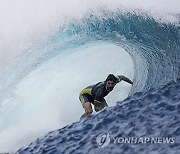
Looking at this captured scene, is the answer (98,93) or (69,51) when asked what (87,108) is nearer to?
(98,93)

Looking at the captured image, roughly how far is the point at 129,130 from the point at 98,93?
546 mm

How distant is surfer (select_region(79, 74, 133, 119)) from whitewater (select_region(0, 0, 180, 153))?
7 cm

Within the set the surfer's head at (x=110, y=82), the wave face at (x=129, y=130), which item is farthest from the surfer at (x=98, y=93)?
the wave face at (x=129, y=130)

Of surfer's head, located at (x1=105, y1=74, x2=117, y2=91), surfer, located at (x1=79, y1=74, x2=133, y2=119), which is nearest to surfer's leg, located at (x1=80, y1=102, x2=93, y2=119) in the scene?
surfer, located at (x1=79, y1=74, x2=133, y2=119)

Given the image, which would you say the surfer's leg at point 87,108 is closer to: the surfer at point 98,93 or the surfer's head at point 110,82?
the surfer at point 98,93

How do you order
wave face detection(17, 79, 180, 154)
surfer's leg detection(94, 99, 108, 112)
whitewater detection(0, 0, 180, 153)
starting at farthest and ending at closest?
whitewater detection(0, 0, 180, 153), surfer's leg detection(94, 99, 108, 112), wave face detection(17, 79, 180, 154)

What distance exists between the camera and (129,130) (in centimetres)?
351

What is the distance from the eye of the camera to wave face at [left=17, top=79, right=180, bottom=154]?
3348 mm

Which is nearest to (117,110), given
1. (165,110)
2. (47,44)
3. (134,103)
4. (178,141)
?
(134,103)

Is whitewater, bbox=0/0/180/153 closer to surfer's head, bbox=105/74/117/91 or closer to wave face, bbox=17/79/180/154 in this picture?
surfer's head, bbox=105/74/117/91

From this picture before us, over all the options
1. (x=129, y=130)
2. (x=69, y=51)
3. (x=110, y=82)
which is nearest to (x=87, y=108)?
(x=110, y=82)

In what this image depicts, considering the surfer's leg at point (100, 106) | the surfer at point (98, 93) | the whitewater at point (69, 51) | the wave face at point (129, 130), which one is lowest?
the wave face at point (129, 130)

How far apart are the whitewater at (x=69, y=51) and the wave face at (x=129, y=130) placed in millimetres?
223

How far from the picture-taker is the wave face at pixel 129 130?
3.35m
